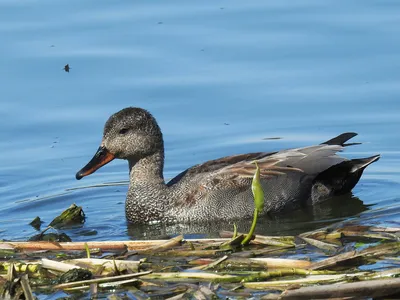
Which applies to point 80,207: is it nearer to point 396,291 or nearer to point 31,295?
point 31,295

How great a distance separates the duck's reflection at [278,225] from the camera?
10.9 metres

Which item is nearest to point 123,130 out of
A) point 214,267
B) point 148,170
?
point 148,170

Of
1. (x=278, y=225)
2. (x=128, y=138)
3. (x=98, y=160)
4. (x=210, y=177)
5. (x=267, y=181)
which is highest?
(x=128, y=138)

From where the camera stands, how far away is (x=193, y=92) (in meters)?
14.0

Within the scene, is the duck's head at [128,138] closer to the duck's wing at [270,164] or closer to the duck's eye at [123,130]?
the duck's eye at [123,130]

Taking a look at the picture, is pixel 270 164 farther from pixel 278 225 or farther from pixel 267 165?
pixel 278 225

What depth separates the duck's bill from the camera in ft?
38.0

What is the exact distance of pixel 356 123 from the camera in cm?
1338

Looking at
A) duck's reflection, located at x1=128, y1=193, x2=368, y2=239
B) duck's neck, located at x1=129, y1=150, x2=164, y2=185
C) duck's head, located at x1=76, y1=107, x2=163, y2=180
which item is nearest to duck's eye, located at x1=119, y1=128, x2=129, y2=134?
duck's head, located at x1=76, y1=107, x2=163, y2=180

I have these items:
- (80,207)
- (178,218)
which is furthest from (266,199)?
(80,207)

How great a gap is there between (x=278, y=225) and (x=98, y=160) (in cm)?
213

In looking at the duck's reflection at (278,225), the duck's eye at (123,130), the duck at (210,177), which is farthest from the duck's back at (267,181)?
the duck's eye at (123,130)

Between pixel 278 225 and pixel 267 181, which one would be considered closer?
pixel 278 225

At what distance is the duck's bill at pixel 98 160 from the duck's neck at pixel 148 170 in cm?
31
